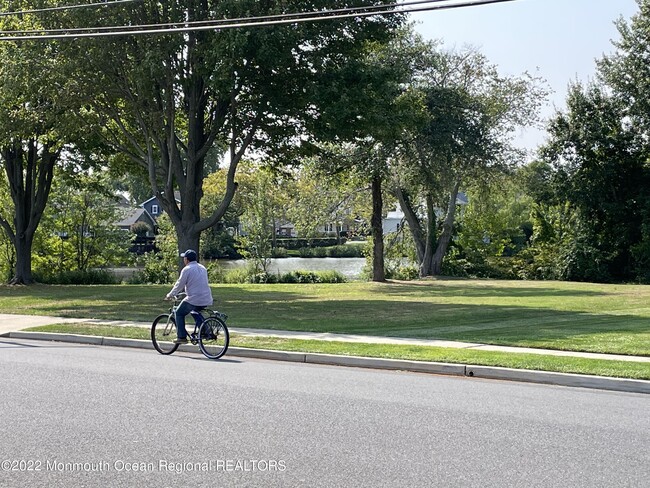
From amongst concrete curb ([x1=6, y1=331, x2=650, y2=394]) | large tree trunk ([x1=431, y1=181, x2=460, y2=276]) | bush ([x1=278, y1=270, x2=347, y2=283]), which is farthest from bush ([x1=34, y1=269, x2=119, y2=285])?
concrete curb ([x1=6, y1=331, x2=650, y2=394])

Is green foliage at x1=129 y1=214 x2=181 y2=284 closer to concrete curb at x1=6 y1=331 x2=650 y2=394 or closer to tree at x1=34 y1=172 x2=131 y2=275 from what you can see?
tree at x1=34 y1=172 x2=131 y2=275

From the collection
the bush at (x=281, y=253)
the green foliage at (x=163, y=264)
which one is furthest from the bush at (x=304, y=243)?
the green foliage at (x=163, y=264)

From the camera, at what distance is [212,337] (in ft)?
46.2

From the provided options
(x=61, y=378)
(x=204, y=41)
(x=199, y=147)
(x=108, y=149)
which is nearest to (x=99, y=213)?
(x=108, y=149)

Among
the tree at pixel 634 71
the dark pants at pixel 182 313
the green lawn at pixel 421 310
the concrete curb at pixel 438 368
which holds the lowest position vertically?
the concrete curb at pixel 438 368

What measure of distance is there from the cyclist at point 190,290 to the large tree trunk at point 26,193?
Result: 25.8 m

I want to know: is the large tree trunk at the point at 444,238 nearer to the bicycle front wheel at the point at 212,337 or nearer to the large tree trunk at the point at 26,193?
the large tree trunk at the point at 26,193

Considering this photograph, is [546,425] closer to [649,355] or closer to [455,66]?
[649,355]

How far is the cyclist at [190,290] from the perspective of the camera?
46.3 feet

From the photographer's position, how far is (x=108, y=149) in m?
36.9

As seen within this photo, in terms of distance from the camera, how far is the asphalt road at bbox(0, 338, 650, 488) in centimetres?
657

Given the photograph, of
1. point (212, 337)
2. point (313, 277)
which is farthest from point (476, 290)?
point (212, 337)

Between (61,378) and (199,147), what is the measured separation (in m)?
17.8

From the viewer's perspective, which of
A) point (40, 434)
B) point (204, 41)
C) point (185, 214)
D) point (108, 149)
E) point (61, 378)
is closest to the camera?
point (40, 434)
